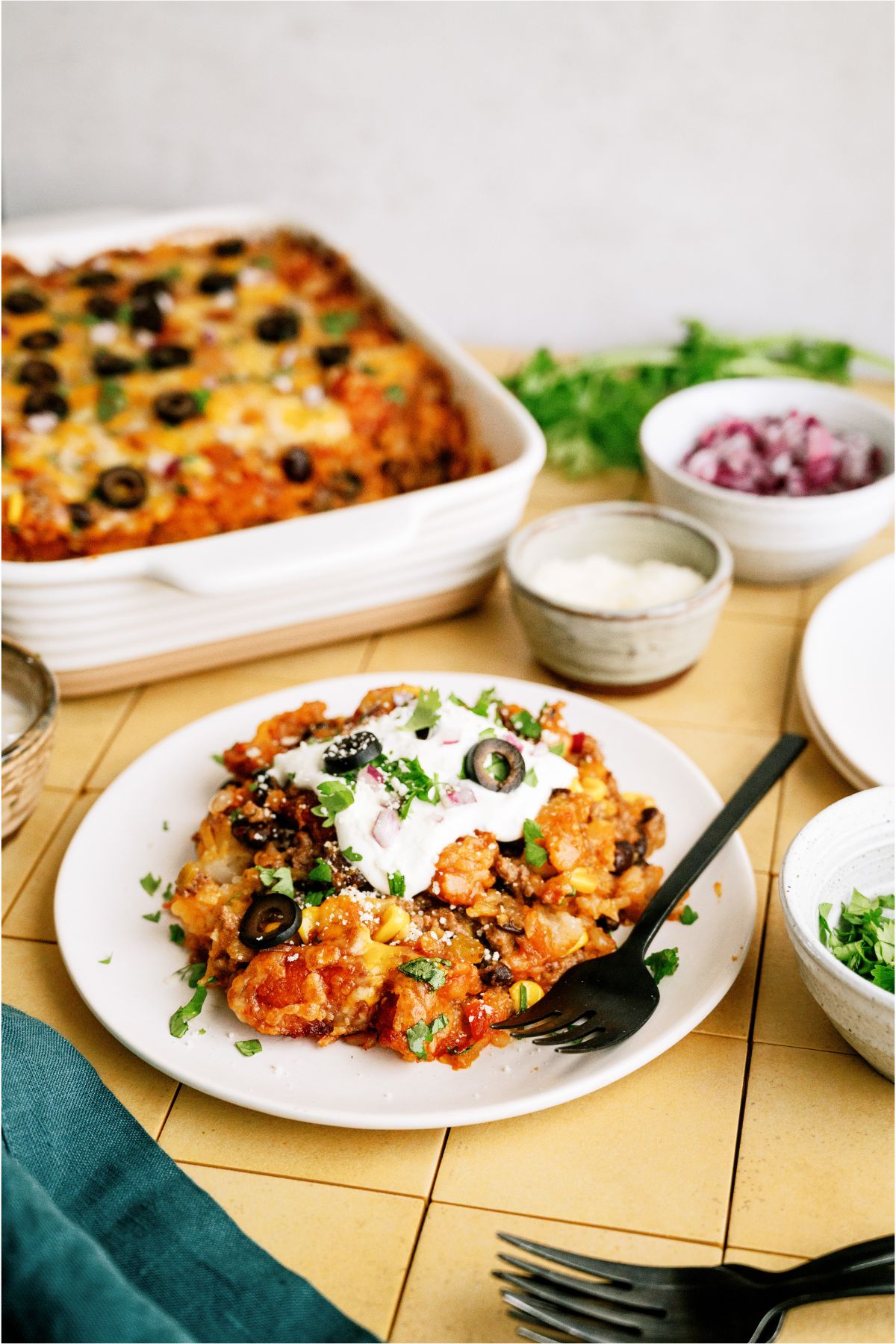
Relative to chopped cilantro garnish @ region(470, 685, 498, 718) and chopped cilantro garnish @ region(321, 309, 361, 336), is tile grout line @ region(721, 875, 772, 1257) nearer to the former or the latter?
chopped cilantro garnish @ region(470, 685, 498, 718)

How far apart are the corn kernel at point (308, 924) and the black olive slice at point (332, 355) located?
53.0 inches

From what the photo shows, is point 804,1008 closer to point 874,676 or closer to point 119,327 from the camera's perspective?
point 874,676

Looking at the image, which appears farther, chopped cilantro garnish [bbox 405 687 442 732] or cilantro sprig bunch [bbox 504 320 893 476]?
cilantro sprig bunch [bbox 504 320 893 476]

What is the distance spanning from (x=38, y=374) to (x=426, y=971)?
1.52 meters

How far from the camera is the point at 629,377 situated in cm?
312

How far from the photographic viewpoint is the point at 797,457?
2.44 meters

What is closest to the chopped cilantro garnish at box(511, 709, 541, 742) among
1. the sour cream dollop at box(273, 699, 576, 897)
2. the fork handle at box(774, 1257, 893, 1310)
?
the sour cream dollop at box(273, 699, 576, 897)

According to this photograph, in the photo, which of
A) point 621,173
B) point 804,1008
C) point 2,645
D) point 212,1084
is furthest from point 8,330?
point 804,1008

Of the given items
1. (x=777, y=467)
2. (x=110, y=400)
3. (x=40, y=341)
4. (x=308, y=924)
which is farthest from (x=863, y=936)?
(x=40, y=341)

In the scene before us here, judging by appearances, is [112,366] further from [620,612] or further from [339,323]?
[620,612]

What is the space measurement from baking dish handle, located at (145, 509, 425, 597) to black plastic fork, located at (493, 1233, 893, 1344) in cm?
105

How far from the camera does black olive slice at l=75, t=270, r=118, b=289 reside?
2.74m

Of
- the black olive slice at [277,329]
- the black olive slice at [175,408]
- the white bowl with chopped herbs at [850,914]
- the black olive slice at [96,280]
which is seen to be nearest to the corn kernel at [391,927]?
the white bowl with chopped herbs at [850,914]

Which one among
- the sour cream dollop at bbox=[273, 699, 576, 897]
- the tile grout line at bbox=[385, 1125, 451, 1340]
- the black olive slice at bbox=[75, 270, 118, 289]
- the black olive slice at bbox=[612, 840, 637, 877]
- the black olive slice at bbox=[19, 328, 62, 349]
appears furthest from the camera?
the black olive slice at bbox=[75, 270, 118, 289]
